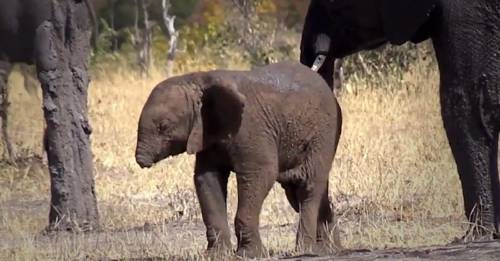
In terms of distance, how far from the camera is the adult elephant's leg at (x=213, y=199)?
6.60 metres

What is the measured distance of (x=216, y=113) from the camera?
6527 millimetres

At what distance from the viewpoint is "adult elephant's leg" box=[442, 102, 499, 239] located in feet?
23.2

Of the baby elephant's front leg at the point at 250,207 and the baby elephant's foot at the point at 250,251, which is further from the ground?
the baby elephant's front leg at the point at 250,207

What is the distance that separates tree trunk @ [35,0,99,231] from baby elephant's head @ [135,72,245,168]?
104 inches

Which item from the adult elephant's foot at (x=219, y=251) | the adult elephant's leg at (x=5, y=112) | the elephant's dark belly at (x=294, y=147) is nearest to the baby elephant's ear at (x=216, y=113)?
the elephant's dark belly at (x=294, y=147)

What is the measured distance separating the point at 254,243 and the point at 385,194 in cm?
306


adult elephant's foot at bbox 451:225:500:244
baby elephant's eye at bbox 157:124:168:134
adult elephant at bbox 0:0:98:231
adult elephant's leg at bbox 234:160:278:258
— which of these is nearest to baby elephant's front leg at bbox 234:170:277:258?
adult elephant's leg at bbox 234:160:278:258

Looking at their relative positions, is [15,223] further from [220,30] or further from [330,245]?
[220,30]

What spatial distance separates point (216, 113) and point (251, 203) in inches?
18.3

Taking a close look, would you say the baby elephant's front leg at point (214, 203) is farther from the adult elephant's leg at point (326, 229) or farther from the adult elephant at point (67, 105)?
the adult elephant at point (67, 105)

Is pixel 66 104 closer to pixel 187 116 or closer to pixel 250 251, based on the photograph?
pixel 187 116

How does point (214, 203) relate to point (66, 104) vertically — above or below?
below

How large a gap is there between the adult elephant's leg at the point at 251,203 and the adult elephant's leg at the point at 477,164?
3.84 ft

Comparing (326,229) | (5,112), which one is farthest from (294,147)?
(5,112)
